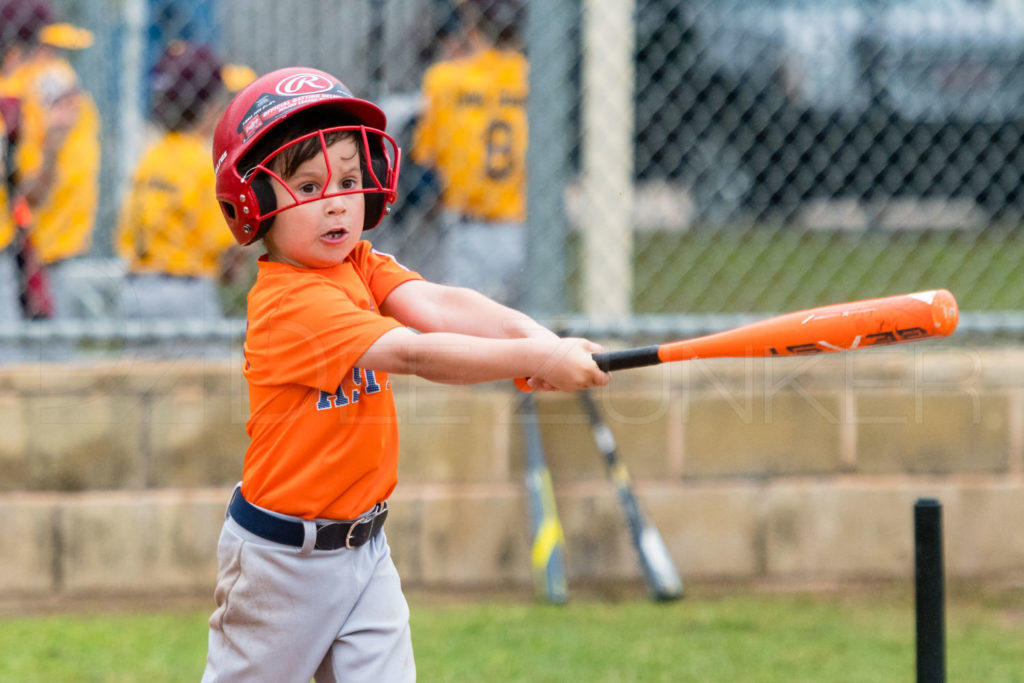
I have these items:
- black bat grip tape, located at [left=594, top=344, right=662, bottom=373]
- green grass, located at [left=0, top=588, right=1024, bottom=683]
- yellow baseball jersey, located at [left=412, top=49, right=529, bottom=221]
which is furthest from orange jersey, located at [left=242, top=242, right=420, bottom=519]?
yellow baseball jersey, located at [left=412, top=49, right=529, bottom=221]

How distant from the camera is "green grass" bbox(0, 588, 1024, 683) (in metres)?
3.42

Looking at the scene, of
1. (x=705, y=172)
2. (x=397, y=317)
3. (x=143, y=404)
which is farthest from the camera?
(x=705, y=172)

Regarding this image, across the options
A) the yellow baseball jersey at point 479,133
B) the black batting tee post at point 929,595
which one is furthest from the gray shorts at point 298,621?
the yellow baseball jersey at point 479,133

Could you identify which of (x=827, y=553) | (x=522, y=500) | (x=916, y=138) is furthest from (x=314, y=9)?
(x=827, y=553)

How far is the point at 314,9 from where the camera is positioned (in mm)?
4270

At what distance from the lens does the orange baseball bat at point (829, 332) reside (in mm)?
1998

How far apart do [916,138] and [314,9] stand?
2.32 m

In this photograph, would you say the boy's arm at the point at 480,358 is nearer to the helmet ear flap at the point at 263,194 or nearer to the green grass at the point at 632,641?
the helmet ear flap at the point at 263,194

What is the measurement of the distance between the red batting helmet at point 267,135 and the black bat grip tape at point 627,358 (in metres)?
0.53

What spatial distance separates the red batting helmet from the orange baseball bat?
0.60m

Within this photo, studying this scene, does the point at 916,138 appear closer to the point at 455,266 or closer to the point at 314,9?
the point at 455,266

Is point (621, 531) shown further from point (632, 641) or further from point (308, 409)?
point (308, 409)

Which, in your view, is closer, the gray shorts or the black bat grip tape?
the black bat grip tape

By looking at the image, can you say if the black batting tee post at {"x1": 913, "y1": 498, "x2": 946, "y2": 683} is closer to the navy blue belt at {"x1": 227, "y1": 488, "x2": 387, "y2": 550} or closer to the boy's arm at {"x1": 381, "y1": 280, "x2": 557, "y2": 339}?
the boy's arm at {"x1": 381, "y1": 280, "x2": 557, "y2": 339}
